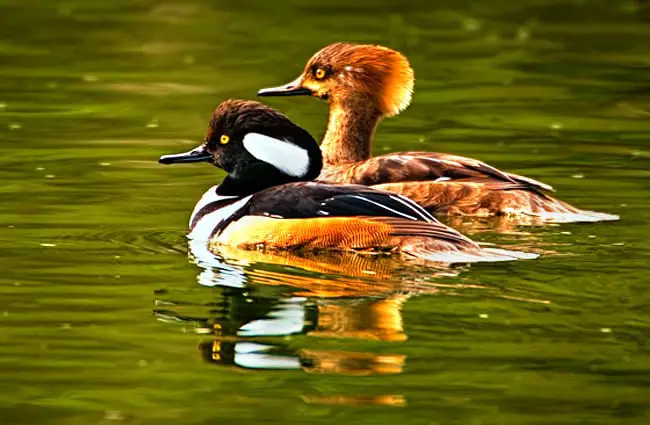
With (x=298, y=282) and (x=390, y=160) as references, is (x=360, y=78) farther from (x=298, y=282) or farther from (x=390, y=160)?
(x=298, y=282)

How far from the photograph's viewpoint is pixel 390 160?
38.0 feet

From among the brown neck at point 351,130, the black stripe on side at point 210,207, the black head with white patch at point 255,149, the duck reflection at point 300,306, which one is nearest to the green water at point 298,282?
the duck reflection at point 300,306

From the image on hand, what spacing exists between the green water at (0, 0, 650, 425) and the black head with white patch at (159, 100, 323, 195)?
20.9 inches

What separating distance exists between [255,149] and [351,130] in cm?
250

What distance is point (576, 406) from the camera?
664cm

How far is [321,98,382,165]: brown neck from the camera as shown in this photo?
41.4 feet

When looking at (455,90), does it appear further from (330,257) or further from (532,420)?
(532,420)

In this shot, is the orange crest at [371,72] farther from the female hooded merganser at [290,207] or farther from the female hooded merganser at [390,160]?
the female hooded merganser at [290,207]

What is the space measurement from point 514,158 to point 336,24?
7436 mm

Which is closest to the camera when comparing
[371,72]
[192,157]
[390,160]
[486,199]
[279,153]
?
[279,153]

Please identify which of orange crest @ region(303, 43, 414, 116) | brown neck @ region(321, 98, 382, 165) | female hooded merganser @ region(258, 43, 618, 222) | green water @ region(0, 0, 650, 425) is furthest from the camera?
brown neck @ region(321, 98, 382, 165)

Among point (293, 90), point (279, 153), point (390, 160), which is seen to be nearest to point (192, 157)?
point (279, 153)

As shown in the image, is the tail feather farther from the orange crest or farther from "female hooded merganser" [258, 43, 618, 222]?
the orange crest

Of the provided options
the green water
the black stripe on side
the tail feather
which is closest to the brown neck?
the green water
